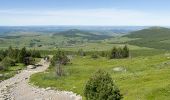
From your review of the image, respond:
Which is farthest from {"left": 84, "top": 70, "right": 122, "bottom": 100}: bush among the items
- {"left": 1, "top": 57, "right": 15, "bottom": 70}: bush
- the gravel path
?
{"left": 1, "top": 57, "right": 15, "bottom": 70}: bush

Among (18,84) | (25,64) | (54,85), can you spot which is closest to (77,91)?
(54,85)

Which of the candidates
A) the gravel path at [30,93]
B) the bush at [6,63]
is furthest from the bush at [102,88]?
the bush at [6,63]

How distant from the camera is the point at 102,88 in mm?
53094

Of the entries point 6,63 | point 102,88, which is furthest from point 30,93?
point 6,63

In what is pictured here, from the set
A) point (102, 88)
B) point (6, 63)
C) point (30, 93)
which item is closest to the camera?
point (102, 88)

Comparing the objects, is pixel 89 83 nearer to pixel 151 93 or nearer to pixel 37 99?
pixel 151 93

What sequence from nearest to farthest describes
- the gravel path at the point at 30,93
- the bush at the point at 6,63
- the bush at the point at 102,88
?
the bush at the point at 102,88
the gravel path at the point at 30,93
the bush at the point at 6,63

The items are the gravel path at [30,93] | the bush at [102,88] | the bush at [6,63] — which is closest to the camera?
the bush at [102,88]

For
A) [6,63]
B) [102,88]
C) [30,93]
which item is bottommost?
[6,63]

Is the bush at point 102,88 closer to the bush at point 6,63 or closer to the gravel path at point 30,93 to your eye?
the gravel path at point 30,93

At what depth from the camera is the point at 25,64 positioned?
196750 millimetres

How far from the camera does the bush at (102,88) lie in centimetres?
5238

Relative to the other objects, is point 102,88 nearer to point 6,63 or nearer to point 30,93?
point 30,93

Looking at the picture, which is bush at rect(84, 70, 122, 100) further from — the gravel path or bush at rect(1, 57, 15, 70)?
bush at rect(1, 57, 15, 70)
